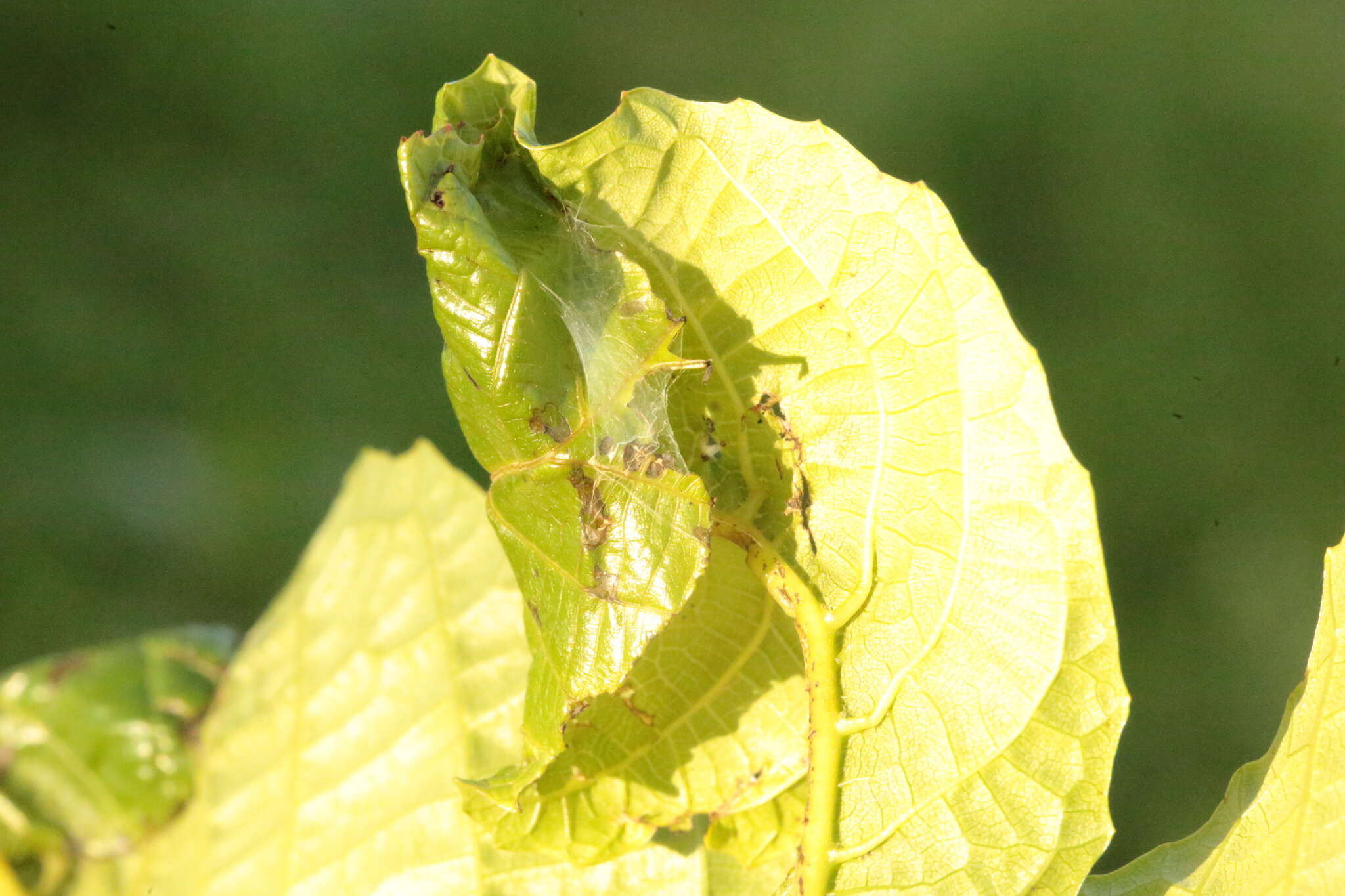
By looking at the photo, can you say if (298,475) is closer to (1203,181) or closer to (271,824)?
(271,824)

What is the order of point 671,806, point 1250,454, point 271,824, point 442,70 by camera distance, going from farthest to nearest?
point 442,70 → point 1250,454 → point 271,824 → point 671,806

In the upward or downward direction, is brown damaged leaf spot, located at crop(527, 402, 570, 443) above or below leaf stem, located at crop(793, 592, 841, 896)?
above


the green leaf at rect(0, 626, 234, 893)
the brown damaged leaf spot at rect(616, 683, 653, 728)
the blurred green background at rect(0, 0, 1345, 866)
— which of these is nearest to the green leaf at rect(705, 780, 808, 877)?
the brown damaged leaf spot at rect(616, 683, 653, 728)

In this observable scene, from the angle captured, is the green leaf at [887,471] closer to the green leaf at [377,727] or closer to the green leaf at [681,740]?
the green leaf at [681,740]

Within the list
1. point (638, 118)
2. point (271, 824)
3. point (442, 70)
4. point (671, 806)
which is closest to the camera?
point (638, 118)

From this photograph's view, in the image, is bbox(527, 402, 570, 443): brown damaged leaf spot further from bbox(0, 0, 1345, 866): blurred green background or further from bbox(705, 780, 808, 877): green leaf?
bbox(0, 0, 1345, 866): blurred green background

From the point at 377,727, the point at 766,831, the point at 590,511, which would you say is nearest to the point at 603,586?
the point at 590,511

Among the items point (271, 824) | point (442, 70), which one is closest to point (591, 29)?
point (442, 70)
